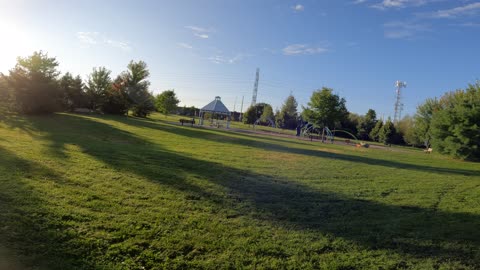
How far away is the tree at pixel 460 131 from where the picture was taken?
24.3m

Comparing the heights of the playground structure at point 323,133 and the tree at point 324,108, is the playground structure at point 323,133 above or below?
below

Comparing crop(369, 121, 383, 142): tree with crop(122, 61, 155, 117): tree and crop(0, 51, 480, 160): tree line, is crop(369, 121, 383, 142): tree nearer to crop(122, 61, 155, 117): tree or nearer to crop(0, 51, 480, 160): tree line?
crop(0, 51, 480, 160): tree line

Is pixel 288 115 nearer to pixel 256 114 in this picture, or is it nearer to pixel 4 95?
pixel 256 114

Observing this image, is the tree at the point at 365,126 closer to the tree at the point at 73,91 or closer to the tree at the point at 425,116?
the tree at the point at 425,116

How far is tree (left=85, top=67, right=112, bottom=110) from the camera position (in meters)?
40.1

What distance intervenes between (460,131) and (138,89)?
33950mm

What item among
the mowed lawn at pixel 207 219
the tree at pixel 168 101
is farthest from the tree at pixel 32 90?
the tree at pixel 168 101

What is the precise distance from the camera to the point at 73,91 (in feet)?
124

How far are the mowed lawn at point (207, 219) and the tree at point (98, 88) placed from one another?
32.6 meters

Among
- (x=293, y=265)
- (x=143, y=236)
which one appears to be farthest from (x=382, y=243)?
(x=143, y=236)

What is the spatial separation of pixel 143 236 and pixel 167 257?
633 mm

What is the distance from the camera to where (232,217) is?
18.8ft

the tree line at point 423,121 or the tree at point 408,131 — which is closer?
the tree line at point 423,121

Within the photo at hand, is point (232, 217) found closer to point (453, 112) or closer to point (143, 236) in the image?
point (143, 236)
